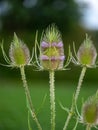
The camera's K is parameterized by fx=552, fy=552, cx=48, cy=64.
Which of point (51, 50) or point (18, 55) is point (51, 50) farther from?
point (18, 55)

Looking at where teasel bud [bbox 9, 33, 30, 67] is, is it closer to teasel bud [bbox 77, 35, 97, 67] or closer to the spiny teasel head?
the spiny teasel head

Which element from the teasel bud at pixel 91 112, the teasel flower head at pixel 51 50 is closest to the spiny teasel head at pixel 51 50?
the teasel flower head at pixel 51 50

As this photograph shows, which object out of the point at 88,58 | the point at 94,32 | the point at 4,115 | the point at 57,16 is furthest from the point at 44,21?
the point at 88,58

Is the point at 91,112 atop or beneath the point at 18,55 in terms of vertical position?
beneath

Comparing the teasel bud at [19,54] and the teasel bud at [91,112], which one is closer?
the teasel bud at [91,112]

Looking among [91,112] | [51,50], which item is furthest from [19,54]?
[91,112]

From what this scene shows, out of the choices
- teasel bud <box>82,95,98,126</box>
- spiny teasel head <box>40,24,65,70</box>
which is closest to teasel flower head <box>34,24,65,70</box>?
spiny teasel head <box>40,24,65,70</box>

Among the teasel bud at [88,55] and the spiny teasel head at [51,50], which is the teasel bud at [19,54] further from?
the teasel bud at [88,55]
